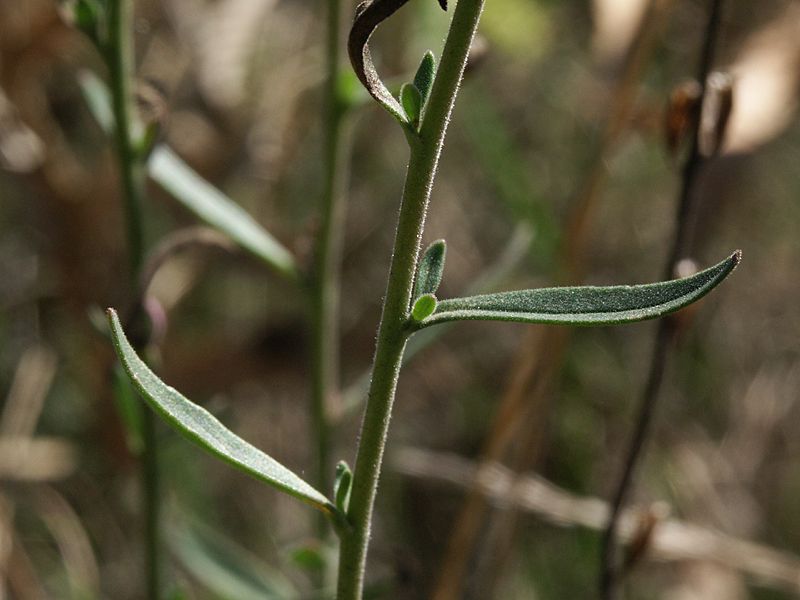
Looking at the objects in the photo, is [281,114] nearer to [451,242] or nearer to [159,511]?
[451,242]

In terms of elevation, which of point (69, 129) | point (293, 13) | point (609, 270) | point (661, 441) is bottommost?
point (661, 441)

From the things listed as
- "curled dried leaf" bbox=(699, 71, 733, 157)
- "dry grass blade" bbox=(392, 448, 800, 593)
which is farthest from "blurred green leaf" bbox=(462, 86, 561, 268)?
"curled dried leaf" bbox=(699, 71, 733, 157)

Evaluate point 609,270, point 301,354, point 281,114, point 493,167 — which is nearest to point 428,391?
point 301,354

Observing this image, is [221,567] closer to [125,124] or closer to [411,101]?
[125,124]

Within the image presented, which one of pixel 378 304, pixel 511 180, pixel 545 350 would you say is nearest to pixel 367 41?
pixel 545 350

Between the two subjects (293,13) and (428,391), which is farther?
(293,13)

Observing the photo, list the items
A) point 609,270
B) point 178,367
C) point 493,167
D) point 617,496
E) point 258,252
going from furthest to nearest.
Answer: point 609,270 < point 178,367 < point 493,167 < point 258,252 < point 617,496

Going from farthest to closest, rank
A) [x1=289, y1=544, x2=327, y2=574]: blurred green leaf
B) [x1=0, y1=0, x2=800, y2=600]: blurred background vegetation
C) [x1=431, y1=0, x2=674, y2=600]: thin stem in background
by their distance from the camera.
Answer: [x1=0, y1=0, x2=800, y2=600]: blurred background vegetation, [x1=431, y1=0, x2=674, y2=600]: thin stem in background, [x1=289, y1=544, x2=327, y2=574]: blurred green leaf

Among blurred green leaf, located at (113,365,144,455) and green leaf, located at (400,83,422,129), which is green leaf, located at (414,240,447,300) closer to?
green leaf, located at (400,83,422,129)

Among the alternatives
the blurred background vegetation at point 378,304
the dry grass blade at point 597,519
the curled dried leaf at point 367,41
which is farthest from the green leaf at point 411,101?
the blurred background vegetation at point 378,304
